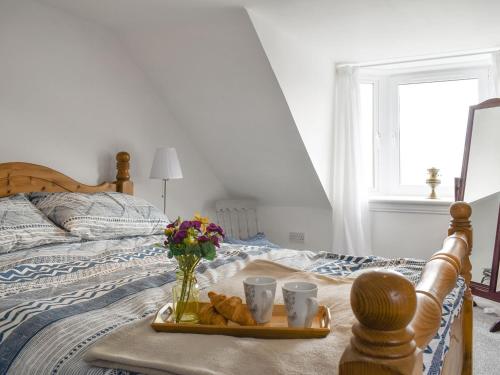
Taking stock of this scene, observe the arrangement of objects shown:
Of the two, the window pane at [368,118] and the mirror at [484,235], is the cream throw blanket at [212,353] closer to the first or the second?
the mirror at [484,235]

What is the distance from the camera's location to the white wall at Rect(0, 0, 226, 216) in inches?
104

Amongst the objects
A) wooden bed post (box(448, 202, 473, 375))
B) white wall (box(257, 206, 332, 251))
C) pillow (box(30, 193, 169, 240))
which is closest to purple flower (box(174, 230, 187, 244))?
wooden bed post (box(448, 202, 473, 375))

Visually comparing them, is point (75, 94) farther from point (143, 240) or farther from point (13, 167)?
point (143, 240)

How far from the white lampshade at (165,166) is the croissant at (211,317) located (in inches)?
84.2

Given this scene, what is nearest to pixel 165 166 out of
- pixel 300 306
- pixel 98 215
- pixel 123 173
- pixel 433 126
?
pixel 123 173

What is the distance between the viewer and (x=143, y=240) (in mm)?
2381

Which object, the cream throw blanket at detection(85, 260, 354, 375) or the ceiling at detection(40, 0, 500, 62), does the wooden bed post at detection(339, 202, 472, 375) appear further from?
the ceiling at detection(40, 0, 500, 62)

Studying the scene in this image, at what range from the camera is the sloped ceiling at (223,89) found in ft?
9.43

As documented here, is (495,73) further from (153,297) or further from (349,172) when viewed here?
(153,297)

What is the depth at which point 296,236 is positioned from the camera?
13.7 feet

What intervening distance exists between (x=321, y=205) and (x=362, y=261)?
2196mm

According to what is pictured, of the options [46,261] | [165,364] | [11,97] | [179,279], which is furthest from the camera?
[11,97]

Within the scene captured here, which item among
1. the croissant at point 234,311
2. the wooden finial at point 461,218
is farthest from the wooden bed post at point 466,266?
the croissant at point 234,311

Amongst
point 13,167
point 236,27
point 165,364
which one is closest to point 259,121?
point 236,27
